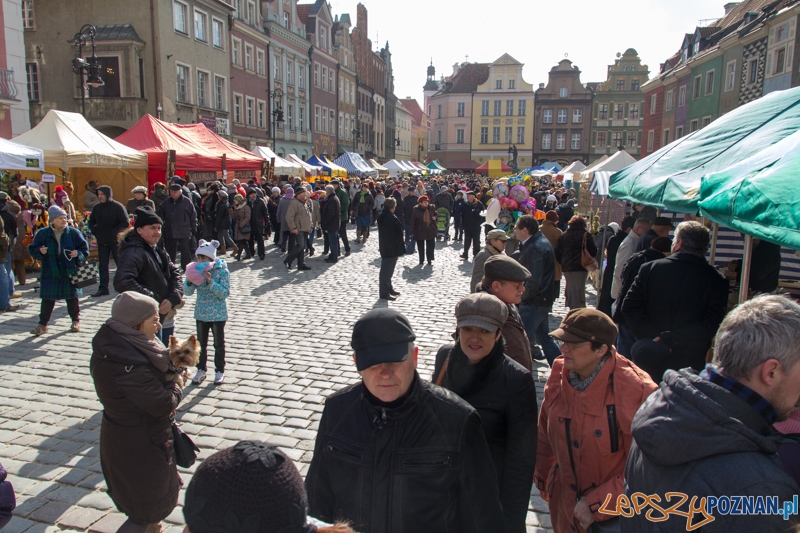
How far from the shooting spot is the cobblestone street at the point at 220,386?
397 centimetres

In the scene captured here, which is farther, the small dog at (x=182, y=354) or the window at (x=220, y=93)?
the window at (x=220, y=93)

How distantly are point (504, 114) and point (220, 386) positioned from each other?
75627 millimetres

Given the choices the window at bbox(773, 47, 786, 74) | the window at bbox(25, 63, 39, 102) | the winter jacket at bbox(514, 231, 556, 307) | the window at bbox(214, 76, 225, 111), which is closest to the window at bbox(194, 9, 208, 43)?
the window at bbox(214, 76, 225, 111)

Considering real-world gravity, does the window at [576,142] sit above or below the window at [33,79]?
Result: above

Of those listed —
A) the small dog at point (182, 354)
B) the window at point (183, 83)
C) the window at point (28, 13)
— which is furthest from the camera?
the window at point (183, 83)

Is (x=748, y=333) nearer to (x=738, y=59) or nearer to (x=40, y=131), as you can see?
(x=40, y=131)

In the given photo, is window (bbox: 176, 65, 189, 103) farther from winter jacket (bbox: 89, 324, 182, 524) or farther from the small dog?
winter jacket (bbox: 89, 324, 182, 524)

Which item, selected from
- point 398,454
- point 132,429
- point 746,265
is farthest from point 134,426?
point 746,265

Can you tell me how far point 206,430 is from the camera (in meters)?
4.95

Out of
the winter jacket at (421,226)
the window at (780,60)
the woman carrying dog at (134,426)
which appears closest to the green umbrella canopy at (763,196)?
the woman carrying dog at (134,426)

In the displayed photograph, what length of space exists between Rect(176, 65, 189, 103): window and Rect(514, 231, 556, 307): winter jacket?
2651 cm

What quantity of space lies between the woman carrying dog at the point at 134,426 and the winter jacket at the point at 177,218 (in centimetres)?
899

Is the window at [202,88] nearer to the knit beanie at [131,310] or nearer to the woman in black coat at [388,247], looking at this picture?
the woman in black coat at [388,247]

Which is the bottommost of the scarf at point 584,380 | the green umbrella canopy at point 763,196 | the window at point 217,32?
the scarf at point 584,380
